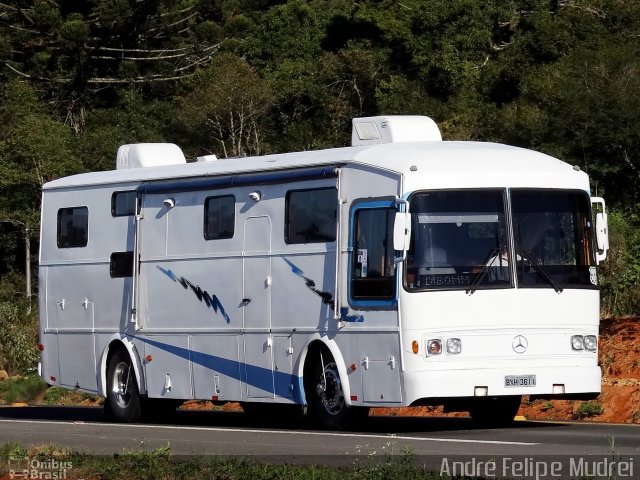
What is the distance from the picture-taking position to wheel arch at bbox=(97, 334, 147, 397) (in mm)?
18516

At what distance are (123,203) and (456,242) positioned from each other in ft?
19.0

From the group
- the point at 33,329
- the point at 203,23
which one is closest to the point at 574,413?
the point at 33,329

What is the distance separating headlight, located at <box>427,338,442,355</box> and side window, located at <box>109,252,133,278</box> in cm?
547

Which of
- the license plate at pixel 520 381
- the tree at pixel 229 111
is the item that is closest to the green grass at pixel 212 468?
the license plate at pixel 520 381

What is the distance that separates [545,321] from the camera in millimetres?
14859

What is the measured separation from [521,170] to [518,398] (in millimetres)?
2574

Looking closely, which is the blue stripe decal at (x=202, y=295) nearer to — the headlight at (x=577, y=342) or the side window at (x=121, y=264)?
the side window at (x=121, y=264)

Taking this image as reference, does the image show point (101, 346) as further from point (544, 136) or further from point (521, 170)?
point (544, 136)

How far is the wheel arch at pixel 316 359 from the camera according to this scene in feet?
50.0

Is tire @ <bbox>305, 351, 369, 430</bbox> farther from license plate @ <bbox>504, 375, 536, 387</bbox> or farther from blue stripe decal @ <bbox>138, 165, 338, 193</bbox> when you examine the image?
blue stripe decal @ <bbox>138, 165, 338, 193</bbox>

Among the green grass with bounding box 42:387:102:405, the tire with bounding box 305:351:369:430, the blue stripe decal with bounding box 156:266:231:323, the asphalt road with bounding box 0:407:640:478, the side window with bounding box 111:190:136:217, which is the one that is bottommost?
the green grass with bounding box 42:387:102:405

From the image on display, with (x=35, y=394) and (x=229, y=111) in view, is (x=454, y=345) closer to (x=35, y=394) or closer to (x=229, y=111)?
(x=35, y=394)

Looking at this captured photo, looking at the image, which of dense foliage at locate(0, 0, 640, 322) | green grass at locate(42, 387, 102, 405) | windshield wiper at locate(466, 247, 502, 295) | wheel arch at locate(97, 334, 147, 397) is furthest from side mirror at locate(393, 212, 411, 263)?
dense foliage at locate(0, 0, 640, 322)

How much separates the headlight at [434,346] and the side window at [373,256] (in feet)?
1.99
